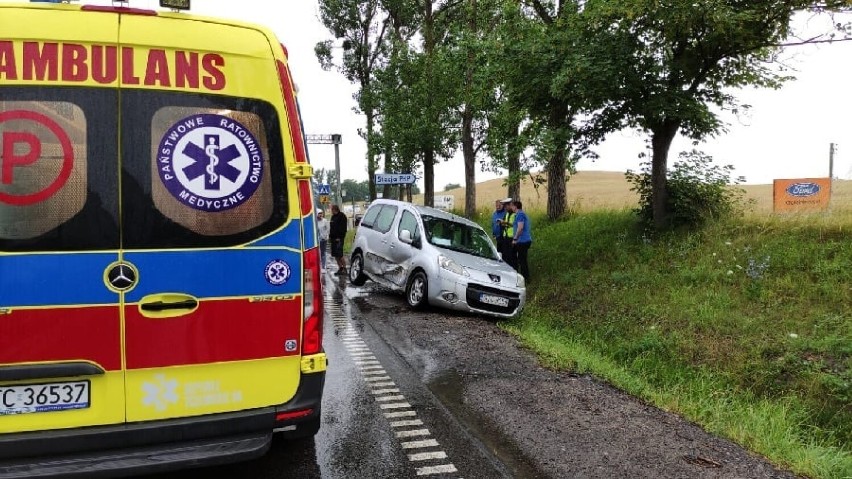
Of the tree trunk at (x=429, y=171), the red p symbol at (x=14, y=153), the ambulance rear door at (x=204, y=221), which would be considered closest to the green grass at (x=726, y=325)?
the ambulance rear door at (x=204, y=221)

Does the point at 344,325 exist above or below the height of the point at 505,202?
below

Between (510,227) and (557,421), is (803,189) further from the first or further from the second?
(557,421)

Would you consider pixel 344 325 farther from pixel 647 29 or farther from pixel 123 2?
pixel 647 29

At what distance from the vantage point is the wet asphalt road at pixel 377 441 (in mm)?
3521

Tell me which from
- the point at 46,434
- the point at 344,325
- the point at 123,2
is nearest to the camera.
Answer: the point at 46,434

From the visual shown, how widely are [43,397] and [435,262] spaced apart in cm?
657

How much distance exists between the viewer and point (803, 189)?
1202cm

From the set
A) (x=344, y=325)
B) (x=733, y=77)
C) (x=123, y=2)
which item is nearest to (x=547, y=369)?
(x=344, y=325)

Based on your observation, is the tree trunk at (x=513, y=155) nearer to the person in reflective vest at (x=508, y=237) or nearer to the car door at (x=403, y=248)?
the person in reflective vest at (x=508, y=237)

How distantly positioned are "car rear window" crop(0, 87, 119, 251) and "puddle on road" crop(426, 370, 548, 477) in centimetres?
261

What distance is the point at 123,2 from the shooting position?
2.80m

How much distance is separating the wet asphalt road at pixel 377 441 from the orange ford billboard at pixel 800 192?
31.6ft

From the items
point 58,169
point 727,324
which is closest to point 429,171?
point 727,324

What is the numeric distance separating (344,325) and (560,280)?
579 centimetres
